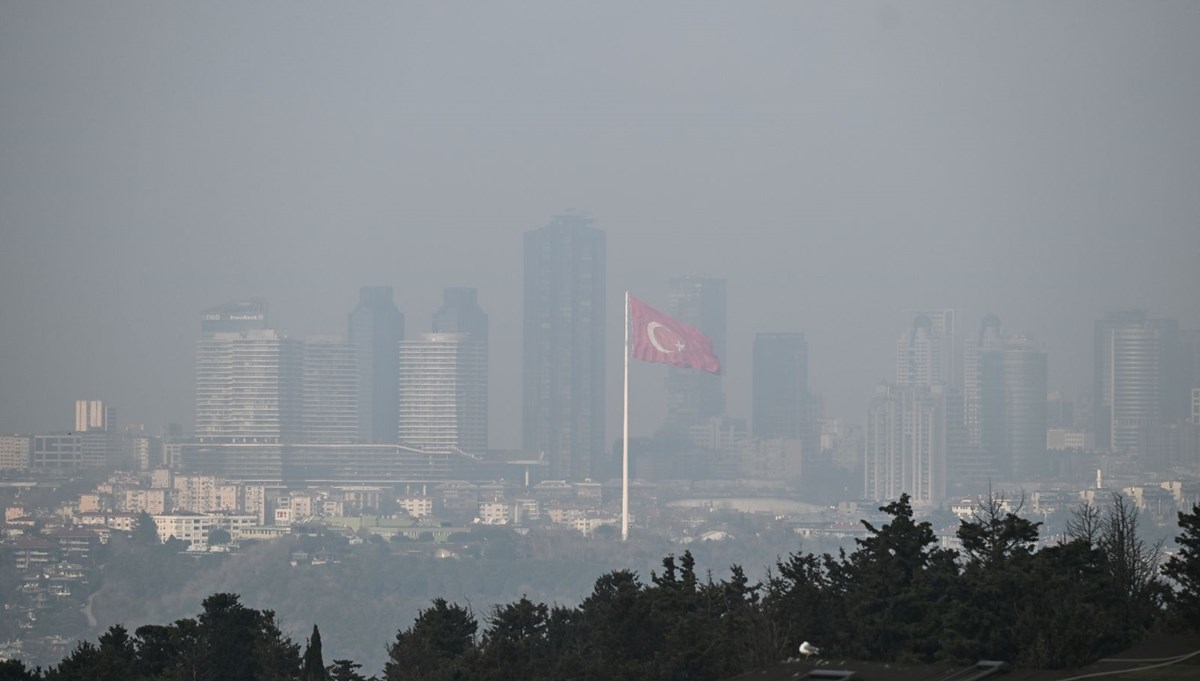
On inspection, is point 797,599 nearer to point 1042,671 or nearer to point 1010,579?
point 1010,579

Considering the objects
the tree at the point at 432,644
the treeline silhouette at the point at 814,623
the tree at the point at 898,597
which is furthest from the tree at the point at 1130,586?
the tree at the point at 432,644

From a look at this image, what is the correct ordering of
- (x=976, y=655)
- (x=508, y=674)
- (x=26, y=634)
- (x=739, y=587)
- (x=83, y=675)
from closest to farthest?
(x=976, y=655)
(x=508, y=674)
(x=739, y=587)
(x=83, y=675)
(x=26, y=634)

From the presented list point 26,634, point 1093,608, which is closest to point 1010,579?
A: point 1093,608

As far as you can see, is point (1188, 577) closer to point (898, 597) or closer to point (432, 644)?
point (898, 597)

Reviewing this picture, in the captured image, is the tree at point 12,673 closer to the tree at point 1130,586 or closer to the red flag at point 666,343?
the tree at point 1130,586

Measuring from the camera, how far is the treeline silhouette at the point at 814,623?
47.9m

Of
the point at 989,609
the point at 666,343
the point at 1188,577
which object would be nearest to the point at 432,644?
the point at 989,609

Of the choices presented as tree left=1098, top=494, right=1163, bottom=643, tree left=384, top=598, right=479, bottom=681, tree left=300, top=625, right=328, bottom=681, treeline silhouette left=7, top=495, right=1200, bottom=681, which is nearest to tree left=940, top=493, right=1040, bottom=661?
treeline silhouette left=7, top=495, right=1200, bottom=681

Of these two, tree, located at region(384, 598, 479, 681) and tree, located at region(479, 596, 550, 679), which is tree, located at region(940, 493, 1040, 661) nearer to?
tree, located at region(479, 596, 550, 679)

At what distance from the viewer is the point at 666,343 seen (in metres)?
170

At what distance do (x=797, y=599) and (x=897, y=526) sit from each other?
11.2 feet

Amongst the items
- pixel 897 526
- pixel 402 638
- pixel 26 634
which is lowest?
pixel 26 634

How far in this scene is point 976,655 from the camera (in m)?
46.2

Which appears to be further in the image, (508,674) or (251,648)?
(251,648)
